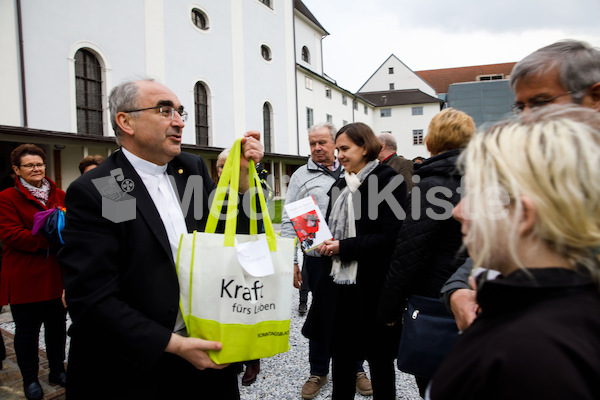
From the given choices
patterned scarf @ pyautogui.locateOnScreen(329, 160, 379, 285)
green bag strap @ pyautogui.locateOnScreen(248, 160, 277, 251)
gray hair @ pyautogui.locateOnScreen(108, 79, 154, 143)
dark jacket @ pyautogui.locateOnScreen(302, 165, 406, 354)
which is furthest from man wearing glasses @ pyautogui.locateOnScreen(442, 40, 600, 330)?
gray hair @ pyautogui.locateOnScreen(108, 79, 154, 143)

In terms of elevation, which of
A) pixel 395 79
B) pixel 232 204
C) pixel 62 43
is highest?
pixel 395 79

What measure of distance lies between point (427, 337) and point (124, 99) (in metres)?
1.82

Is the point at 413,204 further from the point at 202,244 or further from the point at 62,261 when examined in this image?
the point at 62,261

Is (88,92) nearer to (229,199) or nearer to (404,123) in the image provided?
(229,199)

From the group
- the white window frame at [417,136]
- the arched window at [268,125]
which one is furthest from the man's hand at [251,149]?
the white window frame at [417,136]

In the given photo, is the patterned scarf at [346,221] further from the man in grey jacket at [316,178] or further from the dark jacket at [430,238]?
the man in grey jacket at [316,178]

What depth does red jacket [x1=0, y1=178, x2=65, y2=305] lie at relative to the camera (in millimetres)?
3139

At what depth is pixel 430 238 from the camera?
1914mm

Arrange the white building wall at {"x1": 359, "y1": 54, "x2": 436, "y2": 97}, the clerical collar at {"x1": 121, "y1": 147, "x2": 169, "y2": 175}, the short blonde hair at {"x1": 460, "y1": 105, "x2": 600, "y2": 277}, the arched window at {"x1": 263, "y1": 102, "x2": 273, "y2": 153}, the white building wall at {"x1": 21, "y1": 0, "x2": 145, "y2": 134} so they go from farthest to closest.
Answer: the white building wall at {"x1": 359, "y1": 54, "x2": 436, "y2": 97} < the arched window at {"x1": 263, "y1": 102, "x2": 273, "y2": 153} < the white building wall at {"x1": 21, "y1": 0, "x2": 145, "y2": 134} < the clerical collar at {"x1": 121, "y1": 147, "x2": 169, "y2": 175} < the short blonde hair at {"x1": 460, "y1": 105, "x2": 600, "y2": 277}

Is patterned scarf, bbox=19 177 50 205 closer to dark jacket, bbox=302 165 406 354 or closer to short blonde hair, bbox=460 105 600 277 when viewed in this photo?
dark jacket, bbox=302 165 406 354

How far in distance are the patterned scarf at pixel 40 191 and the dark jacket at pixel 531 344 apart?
144 inches

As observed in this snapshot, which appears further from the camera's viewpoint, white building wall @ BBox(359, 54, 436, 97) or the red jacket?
white building wall @ BBox(359, 54, 436, 97)

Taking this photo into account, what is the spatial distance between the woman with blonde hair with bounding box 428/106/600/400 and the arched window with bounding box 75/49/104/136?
14.5 metres

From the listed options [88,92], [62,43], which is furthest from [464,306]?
[88,92]
